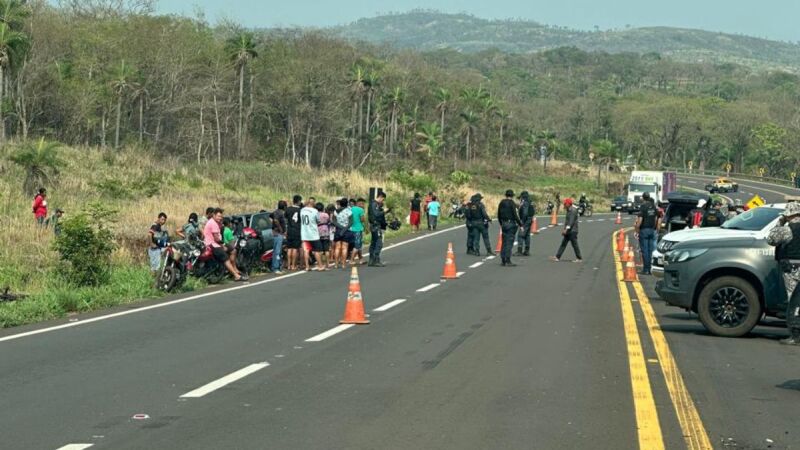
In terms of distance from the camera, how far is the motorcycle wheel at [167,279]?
20609mm

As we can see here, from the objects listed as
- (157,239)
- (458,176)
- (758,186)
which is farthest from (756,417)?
(758,186)

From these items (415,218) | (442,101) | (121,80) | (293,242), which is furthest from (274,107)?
(293,242)

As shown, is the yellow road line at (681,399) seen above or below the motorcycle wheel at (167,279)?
above

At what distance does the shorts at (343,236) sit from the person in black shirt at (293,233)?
1180 millimetres

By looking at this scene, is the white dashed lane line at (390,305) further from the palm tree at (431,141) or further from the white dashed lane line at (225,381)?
the palm tree at (431,141)

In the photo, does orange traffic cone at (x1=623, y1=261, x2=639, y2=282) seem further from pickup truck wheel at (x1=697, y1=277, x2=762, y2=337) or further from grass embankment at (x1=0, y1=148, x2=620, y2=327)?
pickup truck wheel at (x1=697, y1=277, x2=762, y2=337)

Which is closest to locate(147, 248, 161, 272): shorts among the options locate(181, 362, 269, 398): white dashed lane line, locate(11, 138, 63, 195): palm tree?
locate(181, 362, 269, 398): white dashed lane line

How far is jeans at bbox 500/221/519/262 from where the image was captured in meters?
28.6

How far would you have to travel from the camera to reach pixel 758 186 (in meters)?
121

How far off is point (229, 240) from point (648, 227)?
992 cm

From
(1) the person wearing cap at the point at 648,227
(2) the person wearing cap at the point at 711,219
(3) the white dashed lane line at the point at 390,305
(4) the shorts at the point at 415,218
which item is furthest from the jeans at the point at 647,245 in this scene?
(4) the shorts at the point at 415,218

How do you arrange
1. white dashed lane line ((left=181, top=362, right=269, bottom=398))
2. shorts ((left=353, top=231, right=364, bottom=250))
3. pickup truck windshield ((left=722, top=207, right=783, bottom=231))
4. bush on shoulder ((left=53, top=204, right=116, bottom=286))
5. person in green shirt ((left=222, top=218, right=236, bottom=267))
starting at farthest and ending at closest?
shorts ((left=353, top=231, right=364, bottom=250)) < person in green shirt ((left=222, top=218, right=236, bottom=267)) < bush on shoulder ((left=53, top=204, right=116, bottom=286)) < pickup truck windshield ((left=722, top=207, right=783, bottom=231)) < white dashed lane line ((left=181, top=362, right=269, bottom=398))

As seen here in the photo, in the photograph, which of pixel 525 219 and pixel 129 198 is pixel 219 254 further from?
pixel 129 198

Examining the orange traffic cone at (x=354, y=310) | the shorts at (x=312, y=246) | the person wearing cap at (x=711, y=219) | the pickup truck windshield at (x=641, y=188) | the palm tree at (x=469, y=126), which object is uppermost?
the palm tree at (x=469, y=126)
